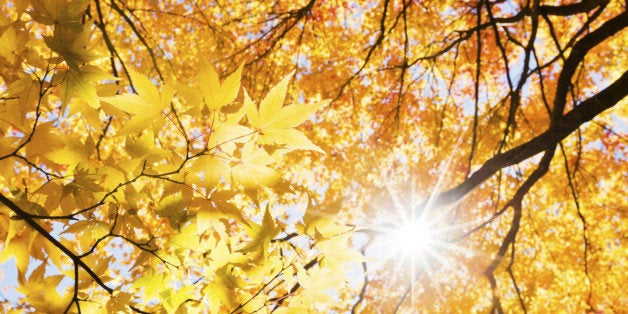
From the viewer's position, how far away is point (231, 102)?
78cm

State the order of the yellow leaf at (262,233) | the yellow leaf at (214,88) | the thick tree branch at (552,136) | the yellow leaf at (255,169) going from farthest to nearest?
1. the thick tree branch at (552,136)
2. the yellow leaf at (262,233)
3. the yellow leaf at (255,169)
4. the yellow leaf at (214,88)

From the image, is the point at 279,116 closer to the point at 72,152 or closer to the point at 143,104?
the point at 143,104

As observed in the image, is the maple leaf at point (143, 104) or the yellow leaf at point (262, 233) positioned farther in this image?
the yellow leaf at point (262, 233)

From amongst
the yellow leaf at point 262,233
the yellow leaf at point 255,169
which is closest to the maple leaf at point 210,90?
the yellow leaf at point 255,169

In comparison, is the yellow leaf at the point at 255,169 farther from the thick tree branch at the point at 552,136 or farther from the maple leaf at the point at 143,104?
the thick tree branch at the point at 552,136


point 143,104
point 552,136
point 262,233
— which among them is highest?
point 552,136

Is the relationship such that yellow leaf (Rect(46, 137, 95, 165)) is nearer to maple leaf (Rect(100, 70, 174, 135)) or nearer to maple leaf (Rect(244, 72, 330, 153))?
maple leaf (Rect(100, 70, 174, 135))

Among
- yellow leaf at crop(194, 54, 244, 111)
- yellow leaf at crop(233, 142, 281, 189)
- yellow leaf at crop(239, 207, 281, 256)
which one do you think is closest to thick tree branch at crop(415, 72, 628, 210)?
yellow leaf at crop(239, 207, 281, 256)

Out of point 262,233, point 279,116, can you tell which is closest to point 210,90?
point 279,116

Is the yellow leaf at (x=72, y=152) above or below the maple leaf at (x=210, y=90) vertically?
above

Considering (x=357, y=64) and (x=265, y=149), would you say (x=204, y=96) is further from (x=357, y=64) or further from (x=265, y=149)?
(x=357, y=64)

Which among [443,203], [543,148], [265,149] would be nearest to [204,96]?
[265,149]

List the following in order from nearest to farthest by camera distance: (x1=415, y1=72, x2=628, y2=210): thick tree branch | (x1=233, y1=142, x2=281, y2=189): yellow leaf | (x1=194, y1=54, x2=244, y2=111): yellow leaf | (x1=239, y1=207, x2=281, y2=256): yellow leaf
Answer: (x1=194, y1=54, x2=244, y2=111): yellow leaf
(x1=233, y1=142, x2=281, y2=189): yellow leaf
(x1=239, y1=207, x2=281, y2=256): yellow leaf
(x1=415, y1=72, x2=628, y2=210): thick tree branch

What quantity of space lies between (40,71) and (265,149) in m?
0.84
